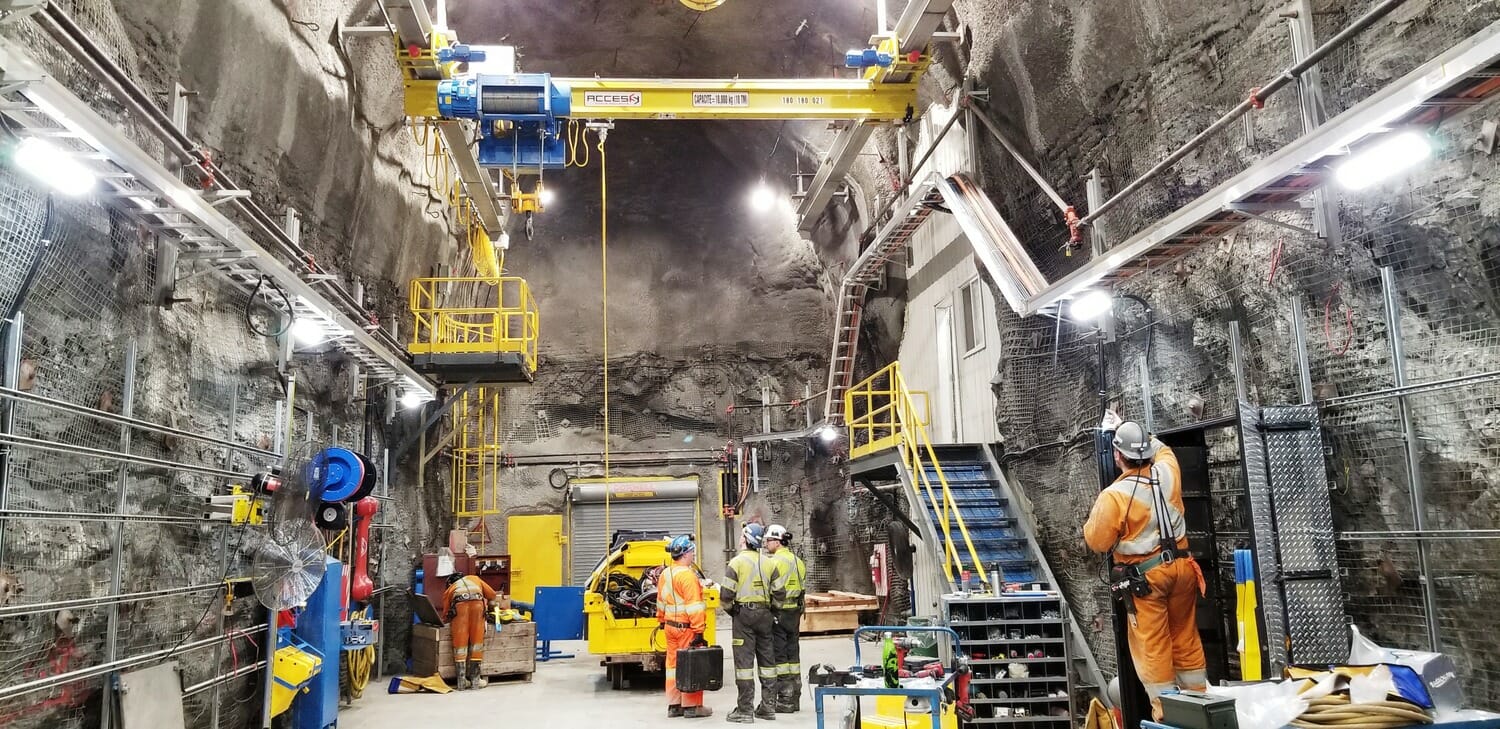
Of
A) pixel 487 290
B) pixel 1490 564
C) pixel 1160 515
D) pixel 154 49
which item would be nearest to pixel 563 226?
pixel 487 290

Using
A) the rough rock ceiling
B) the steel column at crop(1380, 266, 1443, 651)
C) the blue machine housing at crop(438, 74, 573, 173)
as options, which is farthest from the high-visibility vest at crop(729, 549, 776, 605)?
the rough rock ceiling

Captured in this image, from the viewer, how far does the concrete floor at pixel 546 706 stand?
31.5ft

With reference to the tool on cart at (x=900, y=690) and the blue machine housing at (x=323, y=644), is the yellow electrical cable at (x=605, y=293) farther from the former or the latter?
the tool on cart at (x=900, y=690)

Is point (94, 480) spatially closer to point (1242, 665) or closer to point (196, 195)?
point (196, 195)

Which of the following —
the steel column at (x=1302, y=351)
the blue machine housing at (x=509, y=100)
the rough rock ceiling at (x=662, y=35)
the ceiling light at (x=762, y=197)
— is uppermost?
the rough rock ceiling at (x=662, y=35)

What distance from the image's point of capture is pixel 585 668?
45.8ft

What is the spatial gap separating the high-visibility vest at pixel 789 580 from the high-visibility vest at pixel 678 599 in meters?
1.01

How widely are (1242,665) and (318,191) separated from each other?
1057 centimetres

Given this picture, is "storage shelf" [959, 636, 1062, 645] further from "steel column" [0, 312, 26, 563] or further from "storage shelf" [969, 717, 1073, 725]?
"steel column" [0, 312, 26, 563]

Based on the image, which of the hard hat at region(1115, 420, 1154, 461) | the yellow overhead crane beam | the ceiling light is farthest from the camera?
the ceiling light

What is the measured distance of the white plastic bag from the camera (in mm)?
3936

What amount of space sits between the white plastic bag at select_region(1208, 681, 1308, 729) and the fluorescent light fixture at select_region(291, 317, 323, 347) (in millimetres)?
8931

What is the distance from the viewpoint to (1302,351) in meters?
6.36

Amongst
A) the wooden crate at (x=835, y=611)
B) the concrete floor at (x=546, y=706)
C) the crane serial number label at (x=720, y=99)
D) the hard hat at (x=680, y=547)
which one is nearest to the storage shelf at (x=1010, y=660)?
the concrete floor at (x=546, y=706)
